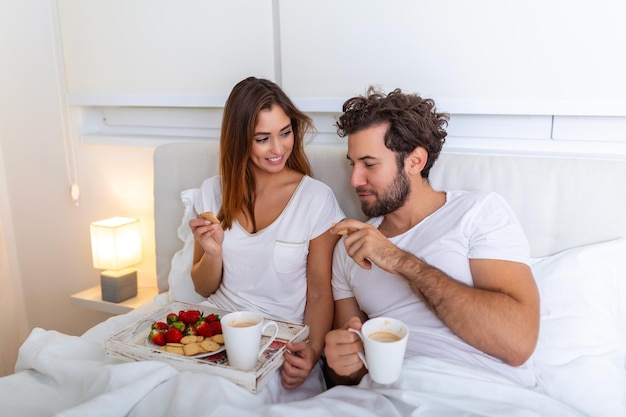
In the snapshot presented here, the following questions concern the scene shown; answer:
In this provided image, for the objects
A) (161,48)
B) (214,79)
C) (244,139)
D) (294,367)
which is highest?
(161,48)

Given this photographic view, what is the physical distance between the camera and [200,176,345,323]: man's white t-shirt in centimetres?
166

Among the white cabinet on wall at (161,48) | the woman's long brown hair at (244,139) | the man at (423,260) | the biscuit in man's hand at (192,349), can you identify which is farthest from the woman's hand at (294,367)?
the white cabinet on wall at (161,48)

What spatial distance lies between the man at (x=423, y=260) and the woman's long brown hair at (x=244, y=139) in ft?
0.70

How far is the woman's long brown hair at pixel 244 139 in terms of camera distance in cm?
163

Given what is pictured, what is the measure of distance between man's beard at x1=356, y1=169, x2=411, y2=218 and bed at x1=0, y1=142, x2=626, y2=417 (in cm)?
18

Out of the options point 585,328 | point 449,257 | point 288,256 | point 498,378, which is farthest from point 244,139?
point 585,328

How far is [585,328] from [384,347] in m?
0.61

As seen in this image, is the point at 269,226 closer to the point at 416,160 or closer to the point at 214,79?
the point at 416,160

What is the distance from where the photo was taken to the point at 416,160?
1512 millimetres

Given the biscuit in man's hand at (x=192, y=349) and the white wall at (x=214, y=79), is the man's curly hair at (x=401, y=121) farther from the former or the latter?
the biscuit in man's hand at (x=192, y=349)

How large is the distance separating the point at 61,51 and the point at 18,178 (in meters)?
0.61

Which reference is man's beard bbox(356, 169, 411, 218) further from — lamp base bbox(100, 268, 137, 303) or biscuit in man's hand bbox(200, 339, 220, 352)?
lamp base bbox(100, 268, 137, 303)

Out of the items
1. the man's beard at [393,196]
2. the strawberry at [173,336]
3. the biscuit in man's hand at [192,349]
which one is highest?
the man's beard at [393,196]

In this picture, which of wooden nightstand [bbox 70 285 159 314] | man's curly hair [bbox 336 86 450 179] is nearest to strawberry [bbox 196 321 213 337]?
man's curly hair [bbox 336 86 450 179]
